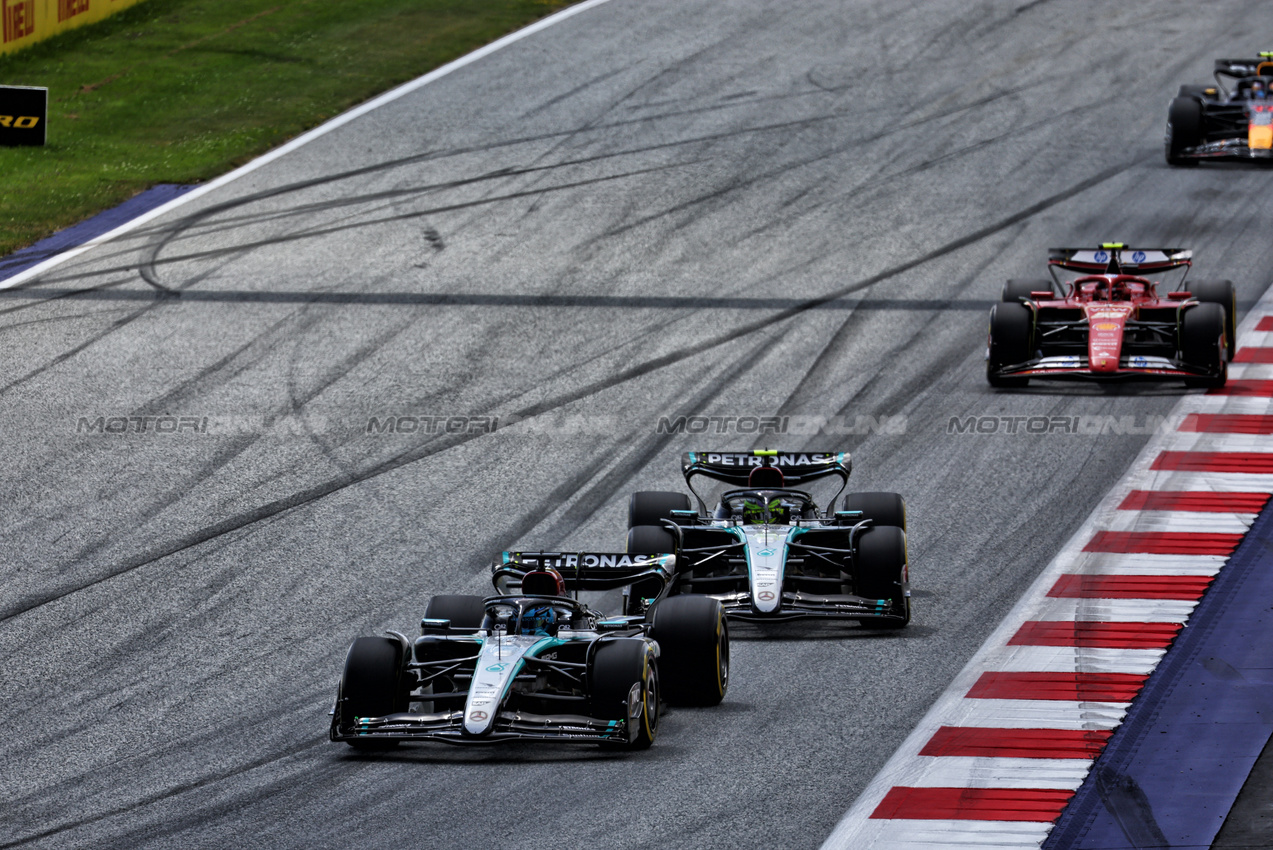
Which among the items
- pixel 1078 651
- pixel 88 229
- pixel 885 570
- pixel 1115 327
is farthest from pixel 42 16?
pixel 1078 651

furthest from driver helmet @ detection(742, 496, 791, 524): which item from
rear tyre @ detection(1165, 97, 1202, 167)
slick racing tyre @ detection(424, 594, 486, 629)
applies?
rear tyre @ detection(1165, 97, 1202, 167)

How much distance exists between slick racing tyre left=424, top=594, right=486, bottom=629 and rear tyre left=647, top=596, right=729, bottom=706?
4.09ft

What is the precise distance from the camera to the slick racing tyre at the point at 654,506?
1426cm

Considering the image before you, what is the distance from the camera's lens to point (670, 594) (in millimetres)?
13398

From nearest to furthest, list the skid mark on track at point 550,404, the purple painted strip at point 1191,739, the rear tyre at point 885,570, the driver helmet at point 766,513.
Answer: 1. the purple painted strip at point 1191,739
2. the rear tyre at point 885,570
3. the driver helmet at point 766,513
4. the skid mark on track at point 550,404

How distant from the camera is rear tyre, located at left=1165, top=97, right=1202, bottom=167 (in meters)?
26.0

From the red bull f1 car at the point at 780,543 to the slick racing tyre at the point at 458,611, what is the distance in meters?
1.55

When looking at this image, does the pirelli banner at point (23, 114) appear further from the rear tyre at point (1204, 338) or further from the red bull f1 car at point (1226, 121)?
the red bull f1 car at point (1226, 121)

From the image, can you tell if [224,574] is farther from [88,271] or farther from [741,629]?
[88,271]

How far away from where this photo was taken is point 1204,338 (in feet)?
60.9

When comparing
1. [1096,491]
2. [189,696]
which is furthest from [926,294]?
[189,696]

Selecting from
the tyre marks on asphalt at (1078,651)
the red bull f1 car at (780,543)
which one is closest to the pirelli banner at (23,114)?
the red bull f1 car at (780,543)

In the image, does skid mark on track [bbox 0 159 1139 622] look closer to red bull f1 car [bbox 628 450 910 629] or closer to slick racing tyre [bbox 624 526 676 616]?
red bull f1 car [bbox 628 450 910 629]

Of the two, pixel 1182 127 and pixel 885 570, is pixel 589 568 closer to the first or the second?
pixel 885 570
